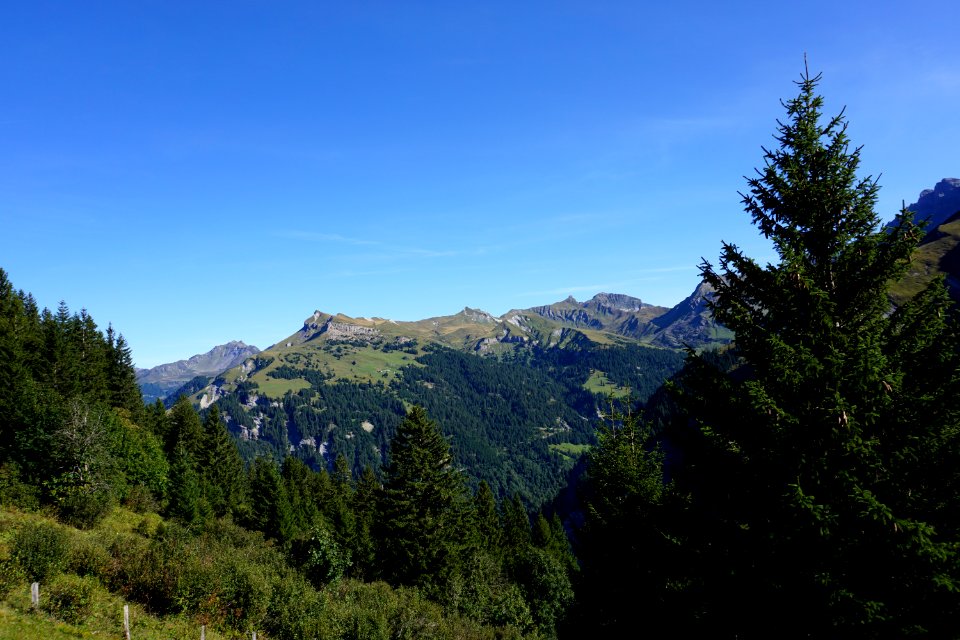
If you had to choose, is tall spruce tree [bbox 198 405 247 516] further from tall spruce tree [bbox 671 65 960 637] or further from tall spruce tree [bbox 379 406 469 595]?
tall spruce tree [bbox 671 65 960 637]

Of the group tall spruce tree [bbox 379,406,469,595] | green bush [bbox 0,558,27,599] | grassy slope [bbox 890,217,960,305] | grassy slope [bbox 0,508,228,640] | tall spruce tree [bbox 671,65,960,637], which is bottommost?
tall spruce tree [bbox 379,406,469,595]

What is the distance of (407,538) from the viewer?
41812 millimetres

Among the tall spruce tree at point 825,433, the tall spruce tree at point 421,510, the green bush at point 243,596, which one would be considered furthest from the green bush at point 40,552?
the tall spruce tree at point 421,510

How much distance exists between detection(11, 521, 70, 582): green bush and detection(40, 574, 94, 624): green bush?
0.52 metres

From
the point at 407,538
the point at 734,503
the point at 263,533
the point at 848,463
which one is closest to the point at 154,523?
the point at 263,533

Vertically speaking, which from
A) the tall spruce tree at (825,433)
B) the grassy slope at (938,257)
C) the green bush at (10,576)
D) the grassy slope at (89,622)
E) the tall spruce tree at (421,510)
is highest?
the grassy slope at (938,257)

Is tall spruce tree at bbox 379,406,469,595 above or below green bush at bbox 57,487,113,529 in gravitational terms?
below

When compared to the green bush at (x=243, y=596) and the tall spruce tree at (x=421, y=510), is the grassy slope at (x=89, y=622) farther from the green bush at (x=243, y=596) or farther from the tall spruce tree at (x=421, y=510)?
the tall spruce tree at (x=421, y=510)

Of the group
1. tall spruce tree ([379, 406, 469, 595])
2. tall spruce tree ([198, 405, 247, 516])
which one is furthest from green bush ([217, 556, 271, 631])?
tall spruce tree ([198, 405, 247, 516])

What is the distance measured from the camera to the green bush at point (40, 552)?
18781 mm

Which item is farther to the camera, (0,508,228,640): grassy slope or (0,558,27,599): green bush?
(0,558,27,599): green bush

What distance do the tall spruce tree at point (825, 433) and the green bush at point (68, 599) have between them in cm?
2060

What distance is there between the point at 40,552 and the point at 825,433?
88.2ft

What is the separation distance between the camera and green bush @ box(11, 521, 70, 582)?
1878cm
